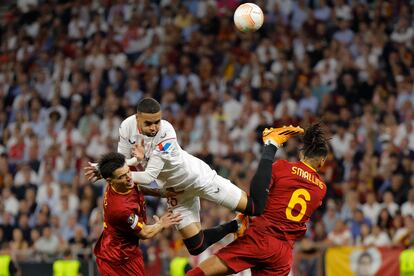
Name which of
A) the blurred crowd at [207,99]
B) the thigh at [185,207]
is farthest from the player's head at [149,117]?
the blurred crowd at [207,99]

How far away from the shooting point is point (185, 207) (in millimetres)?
10430

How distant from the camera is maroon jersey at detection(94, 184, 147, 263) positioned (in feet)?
31.6

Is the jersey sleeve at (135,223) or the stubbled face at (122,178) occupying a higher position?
the stubbled face at (122,178)

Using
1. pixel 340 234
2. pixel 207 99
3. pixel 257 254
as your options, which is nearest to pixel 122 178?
pixel 257 254

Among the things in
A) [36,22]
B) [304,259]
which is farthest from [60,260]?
[36,22]

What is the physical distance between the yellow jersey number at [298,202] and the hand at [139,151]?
1499mm

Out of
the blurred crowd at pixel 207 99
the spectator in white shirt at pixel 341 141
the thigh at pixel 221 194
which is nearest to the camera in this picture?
the thigh at pixel 221 194

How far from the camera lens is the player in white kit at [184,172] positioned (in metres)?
9.74

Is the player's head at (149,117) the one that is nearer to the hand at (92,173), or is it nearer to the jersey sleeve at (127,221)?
the hand at (92,173)

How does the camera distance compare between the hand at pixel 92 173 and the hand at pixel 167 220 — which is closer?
the hand at pixel 167 220

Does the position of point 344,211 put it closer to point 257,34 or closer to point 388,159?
point 388,159

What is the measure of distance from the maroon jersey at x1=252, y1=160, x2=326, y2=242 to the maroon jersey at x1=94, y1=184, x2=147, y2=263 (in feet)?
3.77

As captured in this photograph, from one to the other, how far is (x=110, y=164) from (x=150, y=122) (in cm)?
58

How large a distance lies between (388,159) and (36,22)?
357 inches
